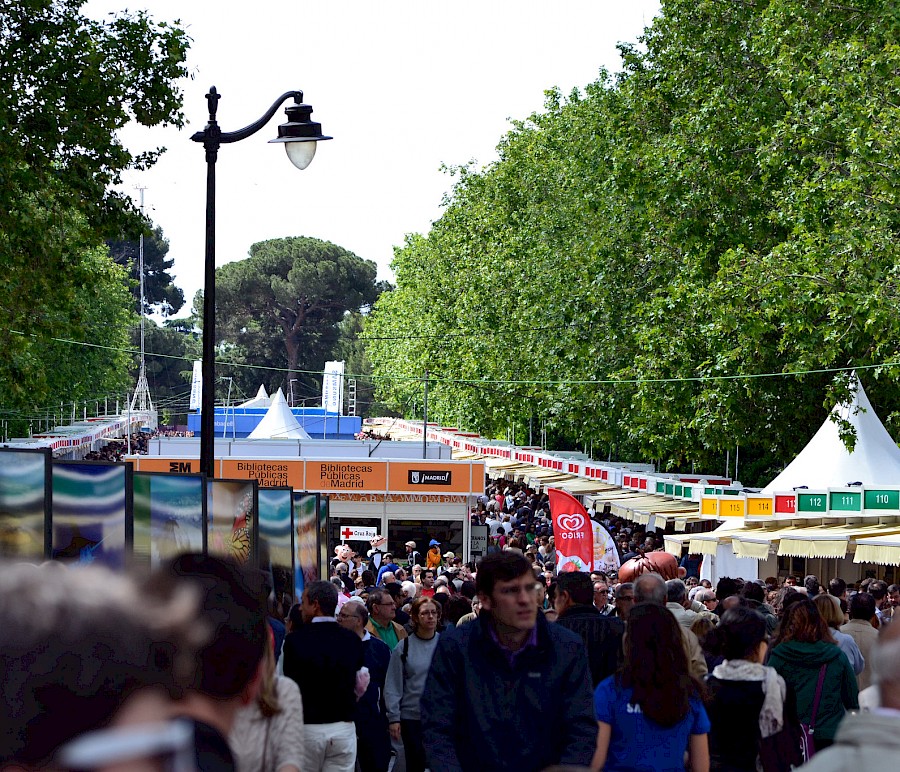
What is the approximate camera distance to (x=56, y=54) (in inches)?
660

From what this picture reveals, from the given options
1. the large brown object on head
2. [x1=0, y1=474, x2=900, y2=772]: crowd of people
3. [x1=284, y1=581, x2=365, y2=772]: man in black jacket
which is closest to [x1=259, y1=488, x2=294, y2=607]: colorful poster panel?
[x1=0, y1=474, x2=900, y2=772]: crowd of people

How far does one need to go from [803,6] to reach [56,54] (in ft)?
54.6

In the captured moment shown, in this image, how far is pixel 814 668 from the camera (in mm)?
7434

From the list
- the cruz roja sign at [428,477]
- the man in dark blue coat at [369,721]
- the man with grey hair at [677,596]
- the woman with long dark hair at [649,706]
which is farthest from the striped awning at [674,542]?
the woman with long dark hair at [649,706]

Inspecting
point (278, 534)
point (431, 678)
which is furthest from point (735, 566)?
point (431, 678)

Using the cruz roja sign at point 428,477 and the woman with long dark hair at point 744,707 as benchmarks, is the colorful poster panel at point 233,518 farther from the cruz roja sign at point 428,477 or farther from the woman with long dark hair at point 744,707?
the cruz roja sign at point 428,477

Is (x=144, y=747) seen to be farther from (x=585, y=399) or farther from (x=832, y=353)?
(x=585, y=399)

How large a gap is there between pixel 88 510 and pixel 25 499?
608 millimetres

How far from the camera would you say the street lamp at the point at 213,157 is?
1400 centimetres

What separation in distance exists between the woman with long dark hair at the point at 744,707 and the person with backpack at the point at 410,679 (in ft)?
7.42

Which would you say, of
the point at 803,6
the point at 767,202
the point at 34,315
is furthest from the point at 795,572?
the point at 34,315

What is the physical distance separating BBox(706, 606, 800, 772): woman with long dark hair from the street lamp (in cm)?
821

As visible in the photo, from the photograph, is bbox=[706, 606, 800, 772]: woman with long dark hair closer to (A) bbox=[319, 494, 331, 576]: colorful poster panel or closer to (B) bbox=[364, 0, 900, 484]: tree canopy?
(A) bbox=[319, 494, 331, 576]: colorful poster panel

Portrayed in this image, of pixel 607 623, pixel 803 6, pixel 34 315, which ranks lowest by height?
pixel 607 623
